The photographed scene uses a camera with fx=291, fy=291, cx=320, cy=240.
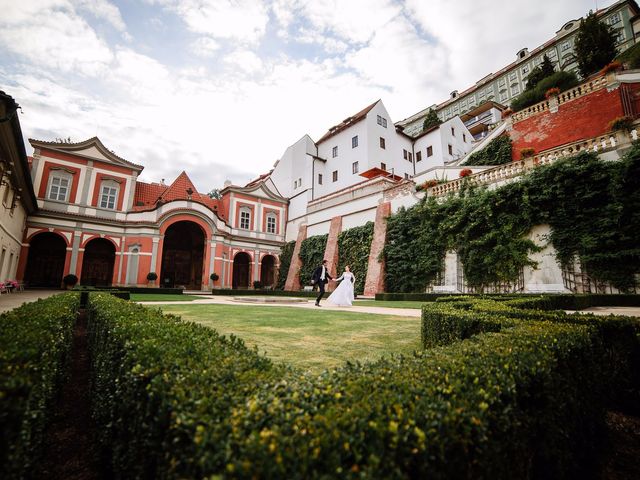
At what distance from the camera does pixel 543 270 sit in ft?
43.8

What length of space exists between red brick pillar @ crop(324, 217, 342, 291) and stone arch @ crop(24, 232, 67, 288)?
2042 cm

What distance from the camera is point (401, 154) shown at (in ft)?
110

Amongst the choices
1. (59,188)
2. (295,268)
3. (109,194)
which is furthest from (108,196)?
(295,268)

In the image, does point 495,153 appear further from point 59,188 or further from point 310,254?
point 59,188

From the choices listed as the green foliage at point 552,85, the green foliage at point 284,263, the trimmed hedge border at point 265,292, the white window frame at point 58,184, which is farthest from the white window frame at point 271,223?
the green foliage at point 552,85

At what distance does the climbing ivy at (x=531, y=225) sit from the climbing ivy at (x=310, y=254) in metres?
8.49

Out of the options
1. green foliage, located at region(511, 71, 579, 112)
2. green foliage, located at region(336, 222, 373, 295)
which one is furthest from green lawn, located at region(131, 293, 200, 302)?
green foliage, located at region(511, 71, 579, 112)

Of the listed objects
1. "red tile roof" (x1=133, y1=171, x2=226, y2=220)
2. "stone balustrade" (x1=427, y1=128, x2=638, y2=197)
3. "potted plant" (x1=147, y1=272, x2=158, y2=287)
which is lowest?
"potted plant" (x1=147, y1=272, x2=158, y2=287)

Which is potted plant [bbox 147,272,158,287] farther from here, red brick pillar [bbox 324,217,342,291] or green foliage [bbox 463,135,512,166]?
green foliage [bbox 463,135,512,166]

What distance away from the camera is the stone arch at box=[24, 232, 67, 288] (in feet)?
72.3

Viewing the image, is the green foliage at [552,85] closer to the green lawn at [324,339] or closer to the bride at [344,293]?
the bride at [344,293]

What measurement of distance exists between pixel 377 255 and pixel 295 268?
10411mm

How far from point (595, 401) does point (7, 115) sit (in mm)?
14629

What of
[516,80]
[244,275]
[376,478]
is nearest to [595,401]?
[376,478]
